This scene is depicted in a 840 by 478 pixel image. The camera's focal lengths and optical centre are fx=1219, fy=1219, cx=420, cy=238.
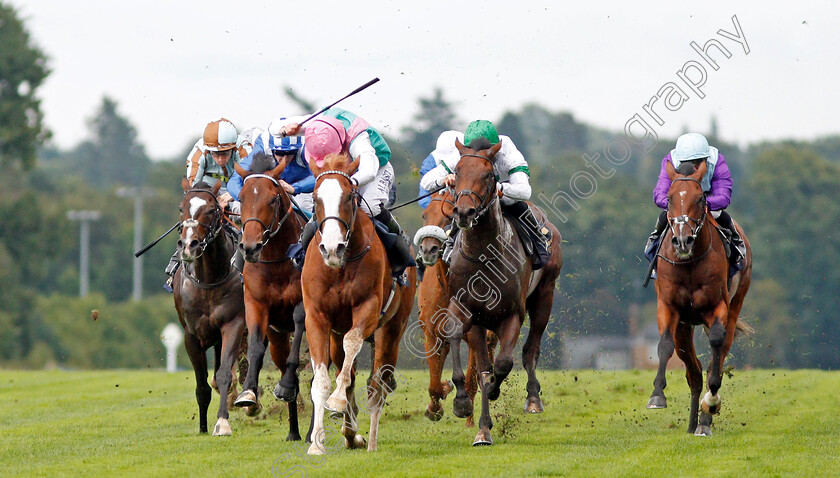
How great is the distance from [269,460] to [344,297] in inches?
51.9

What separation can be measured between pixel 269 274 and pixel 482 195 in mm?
2037

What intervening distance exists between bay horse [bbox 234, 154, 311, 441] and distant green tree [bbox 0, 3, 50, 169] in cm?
3924

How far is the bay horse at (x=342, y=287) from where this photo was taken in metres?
8.77

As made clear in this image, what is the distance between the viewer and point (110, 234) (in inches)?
2835

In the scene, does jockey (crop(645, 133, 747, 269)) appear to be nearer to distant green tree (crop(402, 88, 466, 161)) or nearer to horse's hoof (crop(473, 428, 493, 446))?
horse's hoof (crop(473, 428, 493, 446))

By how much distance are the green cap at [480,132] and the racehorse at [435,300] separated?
22.6 inches

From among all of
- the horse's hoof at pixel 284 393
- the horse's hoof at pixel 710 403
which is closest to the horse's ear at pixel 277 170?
the horse's hoof at pixel 284 393

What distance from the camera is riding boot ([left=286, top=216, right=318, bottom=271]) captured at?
9.41m

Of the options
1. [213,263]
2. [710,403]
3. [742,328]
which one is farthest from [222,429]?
[742,328]

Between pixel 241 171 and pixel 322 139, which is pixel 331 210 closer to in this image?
pixel 322 139

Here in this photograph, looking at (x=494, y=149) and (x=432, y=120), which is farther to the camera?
(x=432, y=120)

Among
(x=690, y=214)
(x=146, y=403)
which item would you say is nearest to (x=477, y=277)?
(x=690, y=214)

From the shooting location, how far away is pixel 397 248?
32.4ft

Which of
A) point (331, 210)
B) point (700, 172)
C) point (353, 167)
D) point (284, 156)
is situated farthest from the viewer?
point (700, 172)
